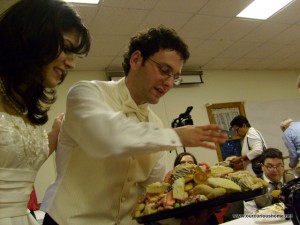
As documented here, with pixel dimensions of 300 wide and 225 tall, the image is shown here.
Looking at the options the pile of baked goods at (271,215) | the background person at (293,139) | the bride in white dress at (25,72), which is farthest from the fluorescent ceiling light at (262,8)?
the bride in white dress at (25,72)

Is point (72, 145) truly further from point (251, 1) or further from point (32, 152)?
point (251, 1)

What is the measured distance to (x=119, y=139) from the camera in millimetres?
689

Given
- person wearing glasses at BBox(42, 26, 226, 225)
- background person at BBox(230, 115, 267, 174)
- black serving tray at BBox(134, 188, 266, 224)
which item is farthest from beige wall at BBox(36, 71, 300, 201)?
black serving tray at BBox(134, 188, 266, 224)

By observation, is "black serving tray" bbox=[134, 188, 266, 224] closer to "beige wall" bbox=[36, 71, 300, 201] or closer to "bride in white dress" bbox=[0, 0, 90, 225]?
"bride in white dress" bbox=[0, 0, 90, 225]

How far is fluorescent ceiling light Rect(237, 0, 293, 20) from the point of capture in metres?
3.54

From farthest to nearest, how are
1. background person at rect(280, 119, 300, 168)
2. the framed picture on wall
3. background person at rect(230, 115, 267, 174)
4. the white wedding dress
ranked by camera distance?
1. the framed picture on wall
2. background person at rect(230, 115, 267, 174)
3. background person at rect(280, 119, 300, 168)
4. the white wedding dress

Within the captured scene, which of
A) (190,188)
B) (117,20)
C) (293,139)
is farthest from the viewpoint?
(293,139)

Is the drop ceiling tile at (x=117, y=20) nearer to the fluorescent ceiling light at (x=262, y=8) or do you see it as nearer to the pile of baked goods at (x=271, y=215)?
the fluorescent ceiling light at (x=262, y=8)

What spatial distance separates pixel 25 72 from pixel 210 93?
4.66 metres

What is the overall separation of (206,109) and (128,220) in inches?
169

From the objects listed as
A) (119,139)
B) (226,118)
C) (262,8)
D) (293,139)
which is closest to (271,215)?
(119,139)

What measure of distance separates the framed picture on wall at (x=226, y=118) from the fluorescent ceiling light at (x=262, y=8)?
1854mm

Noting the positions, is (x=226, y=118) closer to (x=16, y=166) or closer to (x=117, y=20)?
(x=117, y=20)

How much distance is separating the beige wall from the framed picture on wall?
0.30 feet
